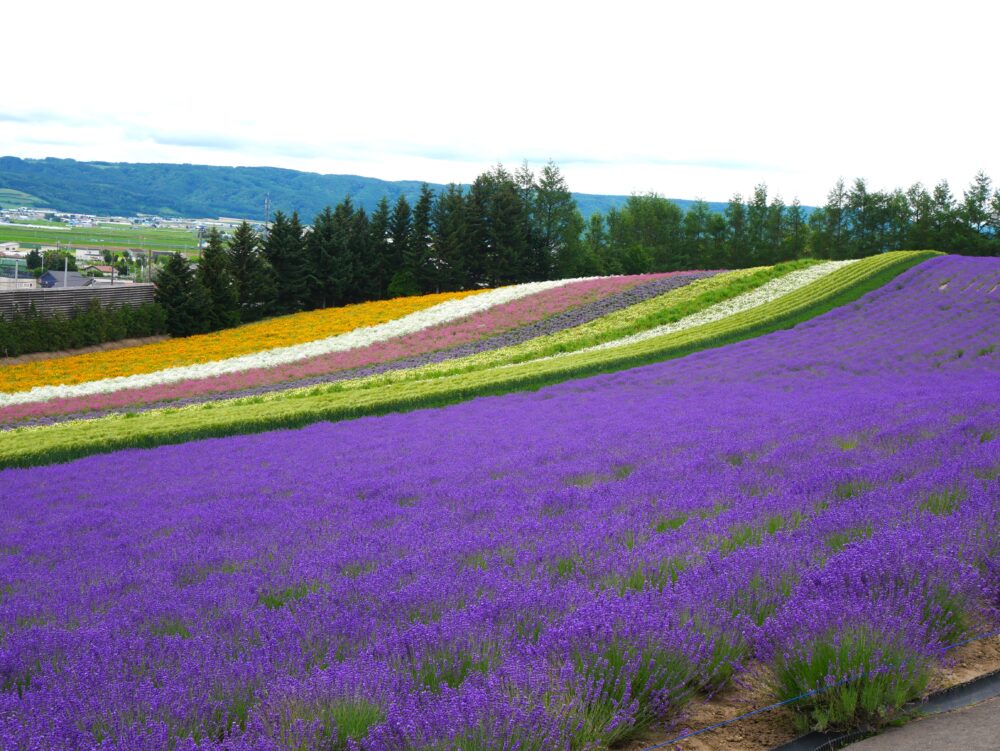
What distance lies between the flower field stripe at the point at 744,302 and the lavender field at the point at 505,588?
2059 cm

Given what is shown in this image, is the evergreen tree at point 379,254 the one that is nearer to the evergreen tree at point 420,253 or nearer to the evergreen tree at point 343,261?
the evergreen tree at point 343,261

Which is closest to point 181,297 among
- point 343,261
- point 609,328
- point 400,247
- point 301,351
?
point 301,351

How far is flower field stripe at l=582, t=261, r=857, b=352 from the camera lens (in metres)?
33.0

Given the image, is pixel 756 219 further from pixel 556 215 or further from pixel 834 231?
pixel 556 215

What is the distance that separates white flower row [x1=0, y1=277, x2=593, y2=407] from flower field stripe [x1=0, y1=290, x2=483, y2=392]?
122 cm

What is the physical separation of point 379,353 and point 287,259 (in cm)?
2758

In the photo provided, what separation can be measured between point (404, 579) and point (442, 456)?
273 inches

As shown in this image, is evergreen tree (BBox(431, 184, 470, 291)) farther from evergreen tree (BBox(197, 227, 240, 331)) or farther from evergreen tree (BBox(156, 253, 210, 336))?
evergreen tree (BBox(156, 253, 210, 336))

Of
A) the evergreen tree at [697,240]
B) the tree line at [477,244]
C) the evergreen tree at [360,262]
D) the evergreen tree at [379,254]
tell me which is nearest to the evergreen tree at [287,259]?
the tree line at [477,244]

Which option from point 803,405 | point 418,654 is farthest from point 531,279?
point 418,654

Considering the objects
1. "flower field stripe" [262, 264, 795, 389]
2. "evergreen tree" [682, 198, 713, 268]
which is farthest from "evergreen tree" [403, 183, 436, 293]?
"evergreen tree" [682, 198, 713, 268]

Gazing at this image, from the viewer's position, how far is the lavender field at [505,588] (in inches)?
135

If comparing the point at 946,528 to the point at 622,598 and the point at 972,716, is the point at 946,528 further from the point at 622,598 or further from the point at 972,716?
the point at 622,598

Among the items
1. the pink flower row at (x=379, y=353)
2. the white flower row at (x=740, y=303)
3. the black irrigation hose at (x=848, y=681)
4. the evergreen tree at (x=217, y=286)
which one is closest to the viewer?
the black irrigation hose at (x=848, y=681)
